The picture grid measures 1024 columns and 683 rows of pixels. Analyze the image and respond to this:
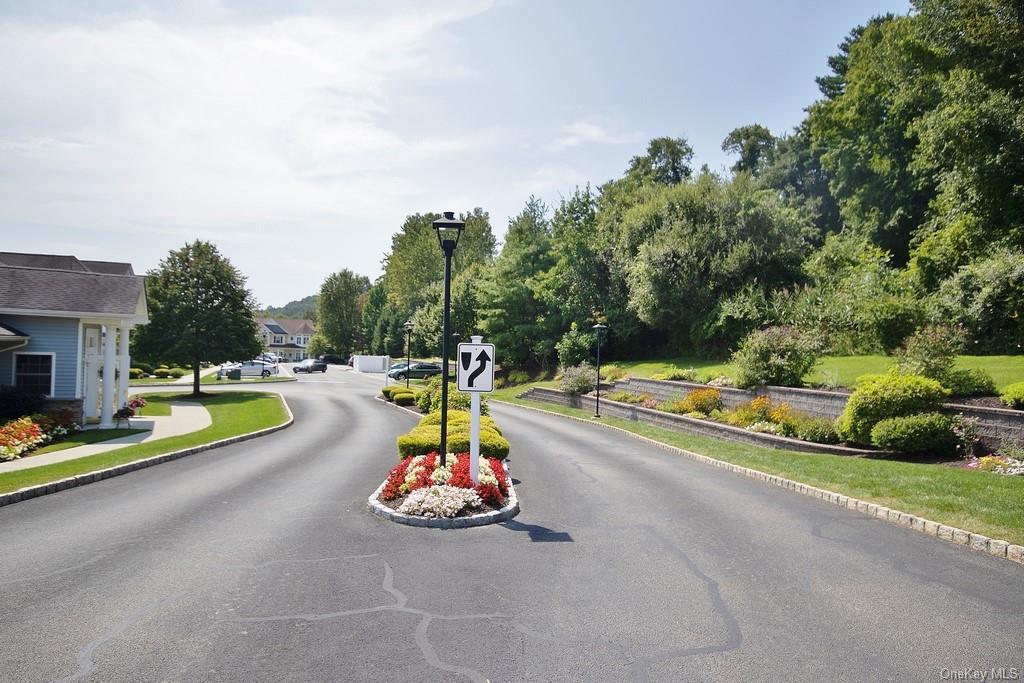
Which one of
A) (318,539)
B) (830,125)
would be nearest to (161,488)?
(318,539)

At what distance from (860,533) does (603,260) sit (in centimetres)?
3488

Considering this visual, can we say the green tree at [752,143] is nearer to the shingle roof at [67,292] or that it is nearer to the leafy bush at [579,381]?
the leafy bush at [579,381]

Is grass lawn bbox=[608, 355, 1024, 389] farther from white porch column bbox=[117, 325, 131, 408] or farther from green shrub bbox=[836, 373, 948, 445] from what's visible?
white porch column bbox=[117, 325, 131, 408]

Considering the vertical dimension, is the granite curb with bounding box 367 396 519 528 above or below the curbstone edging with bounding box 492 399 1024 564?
below

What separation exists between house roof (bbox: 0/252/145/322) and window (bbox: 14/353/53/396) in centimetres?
183

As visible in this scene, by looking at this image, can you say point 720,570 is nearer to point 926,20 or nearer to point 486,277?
point 926,20

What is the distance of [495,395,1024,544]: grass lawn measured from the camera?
9422mm

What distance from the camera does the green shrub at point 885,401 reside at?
15727 millimetres

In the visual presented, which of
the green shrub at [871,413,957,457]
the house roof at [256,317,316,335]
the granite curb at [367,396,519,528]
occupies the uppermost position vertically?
the house roof at [256,317,316,335]

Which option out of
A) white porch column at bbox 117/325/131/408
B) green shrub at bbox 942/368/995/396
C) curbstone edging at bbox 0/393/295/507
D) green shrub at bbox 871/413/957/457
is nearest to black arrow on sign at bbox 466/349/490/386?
curbstone edging at bbox 0/393/295/507

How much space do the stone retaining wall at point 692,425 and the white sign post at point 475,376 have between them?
10562 millimetres

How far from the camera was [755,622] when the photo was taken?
6137 millimetres

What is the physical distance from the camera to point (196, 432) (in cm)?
2244

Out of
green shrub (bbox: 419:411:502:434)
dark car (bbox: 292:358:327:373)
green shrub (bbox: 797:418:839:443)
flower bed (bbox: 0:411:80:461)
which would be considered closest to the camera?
green shrub (bbox: 419:411:502:434)
